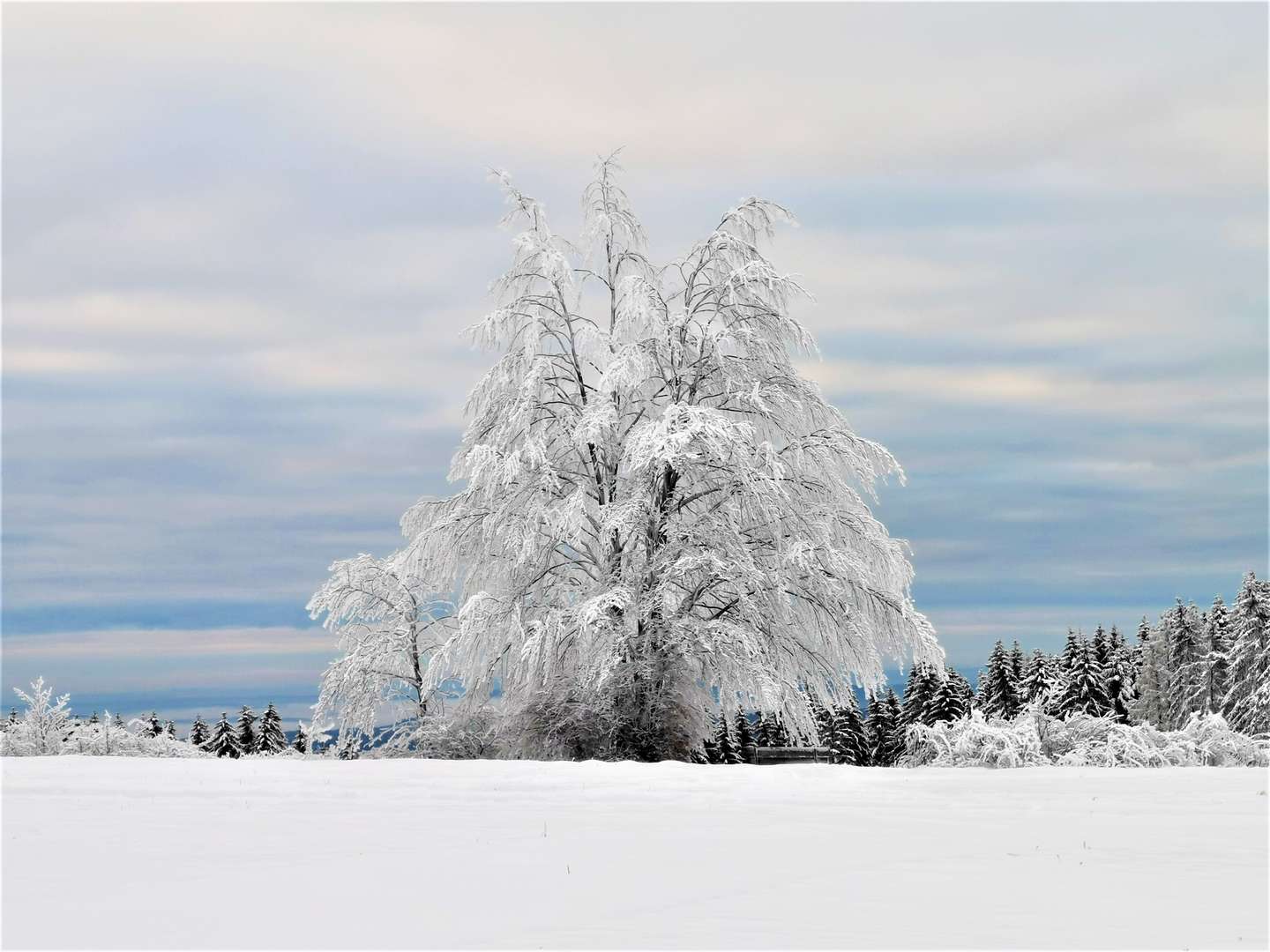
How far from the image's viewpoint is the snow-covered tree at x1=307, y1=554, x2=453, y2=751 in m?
20.9

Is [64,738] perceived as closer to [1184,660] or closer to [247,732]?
[247,732]

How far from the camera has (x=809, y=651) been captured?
18.2m

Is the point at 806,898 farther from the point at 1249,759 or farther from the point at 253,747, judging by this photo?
the point at 253,747

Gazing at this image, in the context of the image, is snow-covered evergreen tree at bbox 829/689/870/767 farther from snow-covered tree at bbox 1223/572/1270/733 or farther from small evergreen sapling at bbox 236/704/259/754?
small evergreen sapling at bbox 236/704/259/754

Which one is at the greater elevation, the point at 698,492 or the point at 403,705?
the point at 698,492

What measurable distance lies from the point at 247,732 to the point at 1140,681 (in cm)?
4843

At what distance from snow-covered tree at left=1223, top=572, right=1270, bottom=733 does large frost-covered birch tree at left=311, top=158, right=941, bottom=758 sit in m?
34.1

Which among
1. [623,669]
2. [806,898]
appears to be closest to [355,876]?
[806,898]

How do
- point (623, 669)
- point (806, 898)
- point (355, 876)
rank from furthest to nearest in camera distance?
point (623, 669)
point (355, 876)
point (806, 898)

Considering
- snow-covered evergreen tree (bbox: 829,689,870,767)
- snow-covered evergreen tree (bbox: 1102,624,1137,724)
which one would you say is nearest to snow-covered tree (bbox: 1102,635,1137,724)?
snow-covered evergreen tree (bbox: 1102,624,1137,724)

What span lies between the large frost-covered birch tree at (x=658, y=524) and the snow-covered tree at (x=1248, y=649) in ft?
112

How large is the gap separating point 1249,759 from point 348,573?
14.2 m

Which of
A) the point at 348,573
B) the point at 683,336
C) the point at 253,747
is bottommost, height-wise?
the point at 253,747

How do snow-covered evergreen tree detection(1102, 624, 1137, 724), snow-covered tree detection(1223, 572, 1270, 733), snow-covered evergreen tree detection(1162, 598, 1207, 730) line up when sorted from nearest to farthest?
snow-covered tree detection(1223, 572, 1270, 733)
snow-covered evergreen tree detection(1162, 598, 1207, 730)
snow-covered evergreen tree detection(1102, 624, 1137, 724)
